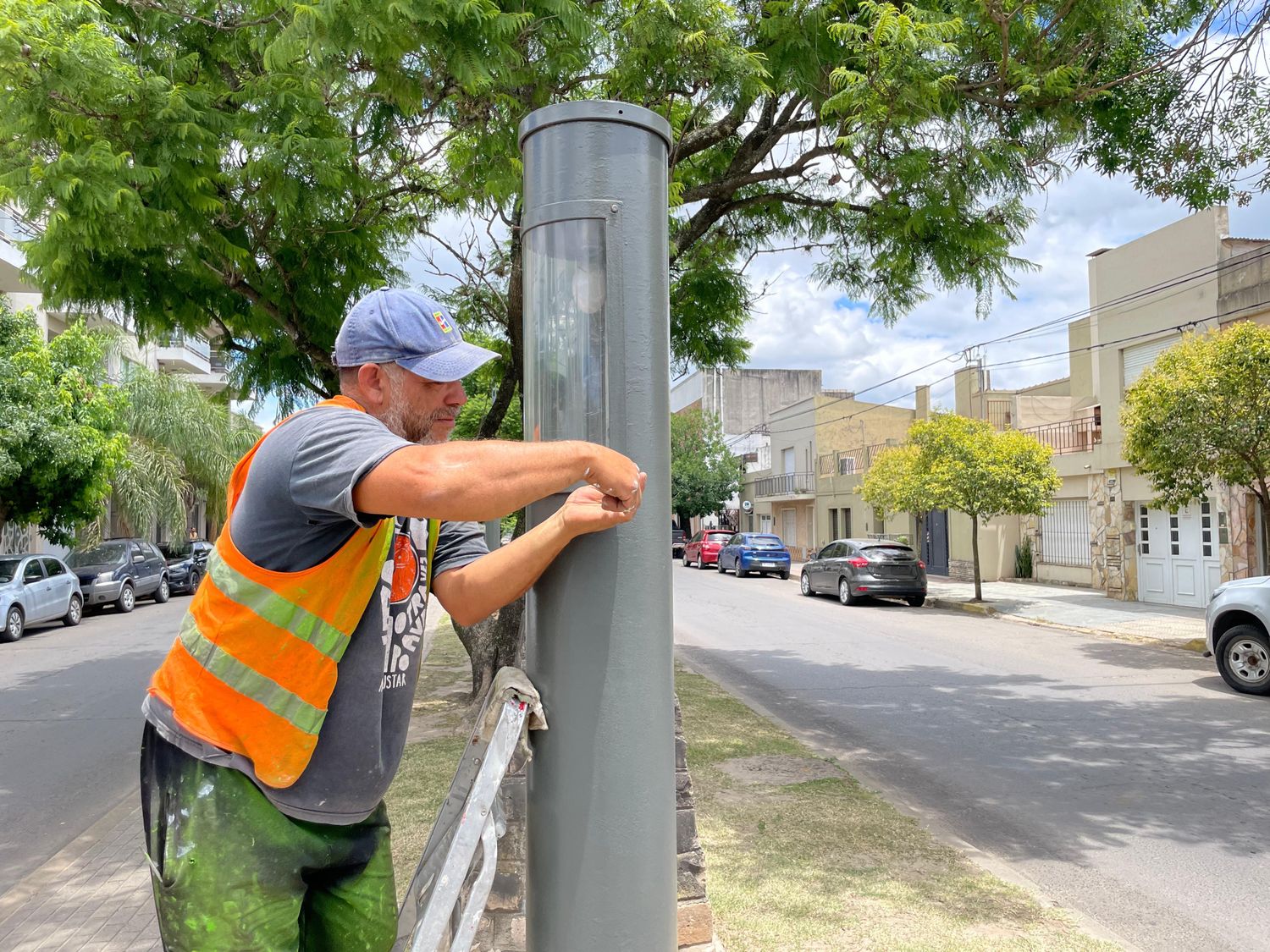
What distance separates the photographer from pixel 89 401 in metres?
18.6

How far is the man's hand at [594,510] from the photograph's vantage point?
1.62 metres

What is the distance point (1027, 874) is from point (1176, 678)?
6947mm

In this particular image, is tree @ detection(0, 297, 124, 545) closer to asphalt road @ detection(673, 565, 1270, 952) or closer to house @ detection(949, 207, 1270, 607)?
asphalt road @ detection(673, 565, 1270, 952)

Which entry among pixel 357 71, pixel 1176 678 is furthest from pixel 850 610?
pixel 357 71

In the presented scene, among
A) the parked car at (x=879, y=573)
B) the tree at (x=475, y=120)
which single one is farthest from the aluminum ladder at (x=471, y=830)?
the parked car at (x=879, y=573)

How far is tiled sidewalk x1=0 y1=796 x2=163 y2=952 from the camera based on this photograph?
4.12 m

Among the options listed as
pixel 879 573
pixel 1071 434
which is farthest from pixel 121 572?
pixel 1071 434

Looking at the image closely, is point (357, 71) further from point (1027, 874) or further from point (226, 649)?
point (1027, 874)

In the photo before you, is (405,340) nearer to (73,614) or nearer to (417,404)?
(417,404)

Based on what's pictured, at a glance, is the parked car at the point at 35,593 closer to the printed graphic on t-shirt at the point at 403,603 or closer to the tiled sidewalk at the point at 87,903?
the tiled sidewalk at the point at 87,903

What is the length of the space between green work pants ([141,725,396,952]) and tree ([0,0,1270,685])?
125 inches

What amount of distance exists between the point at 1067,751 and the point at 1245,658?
3.50 meters

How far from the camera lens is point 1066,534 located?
23250mm

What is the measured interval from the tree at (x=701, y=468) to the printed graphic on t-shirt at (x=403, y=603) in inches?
1709
